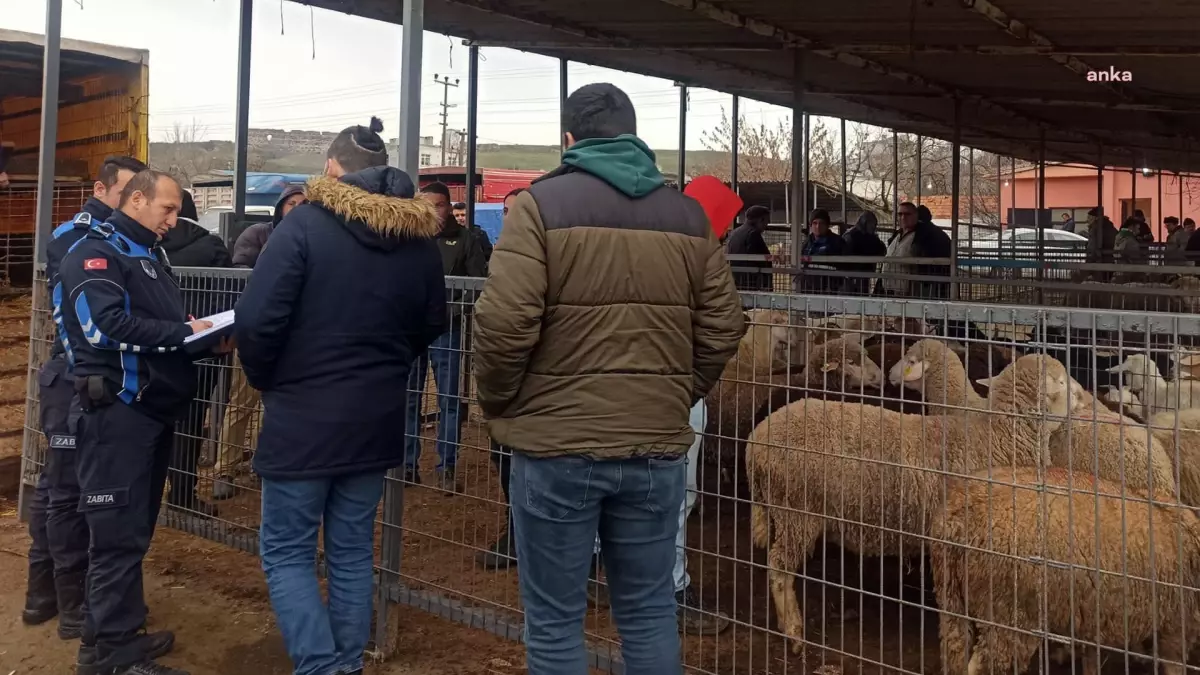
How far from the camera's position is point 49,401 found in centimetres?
433

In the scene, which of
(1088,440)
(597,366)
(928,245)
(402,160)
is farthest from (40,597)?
(928,245)

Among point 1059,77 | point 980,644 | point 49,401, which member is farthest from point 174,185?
point 1059,77

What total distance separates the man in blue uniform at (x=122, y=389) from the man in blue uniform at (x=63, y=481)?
0.33 m

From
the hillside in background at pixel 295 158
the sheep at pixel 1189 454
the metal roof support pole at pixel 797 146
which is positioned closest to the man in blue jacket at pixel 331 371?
the sheep at pixel 1189 454

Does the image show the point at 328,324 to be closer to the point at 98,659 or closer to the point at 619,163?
the point at 619,163

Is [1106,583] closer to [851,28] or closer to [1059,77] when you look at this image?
[851,28]

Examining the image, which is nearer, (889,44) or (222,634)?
(222,634)

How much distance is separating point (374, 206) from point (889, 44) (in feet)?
23.7

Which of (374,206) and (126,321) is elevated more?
(374,206)

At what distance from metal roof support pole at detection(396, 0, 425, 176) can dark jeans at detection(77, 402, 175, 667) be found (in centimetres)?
104

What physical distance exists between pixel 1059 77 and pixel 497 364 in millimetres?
10208

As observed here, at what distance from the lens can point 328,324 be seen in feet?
10.1

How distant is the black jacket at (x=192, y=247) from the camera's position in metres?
5.73

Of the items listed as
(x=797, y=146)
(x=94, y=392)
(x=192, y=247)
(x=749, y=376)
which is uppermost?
(x=797, y=146)
